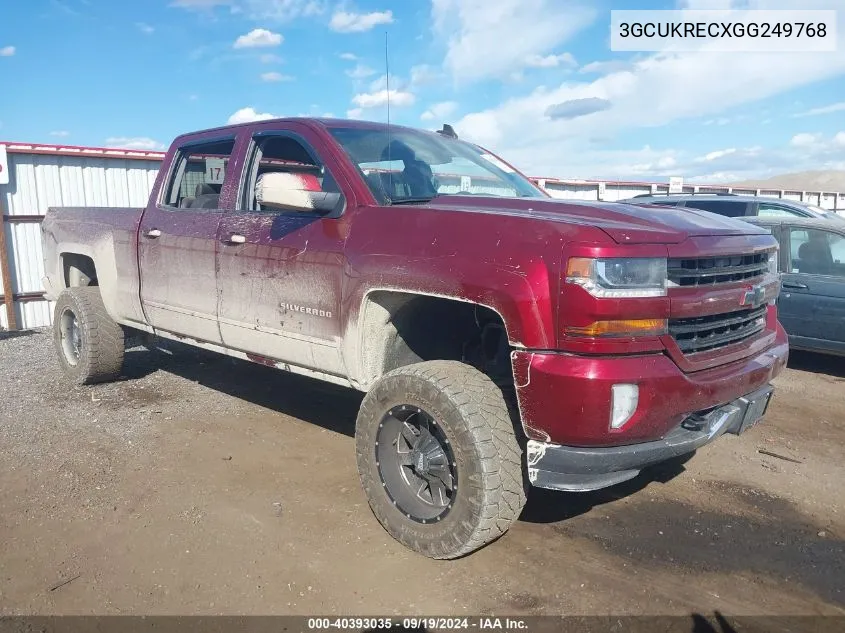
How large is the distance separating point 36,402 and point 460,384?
4.33 metres

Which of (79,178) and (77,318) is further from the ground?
(79,178)

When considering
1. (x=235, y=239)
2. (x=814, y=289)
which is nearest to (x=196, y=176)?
(x=235, y=239)

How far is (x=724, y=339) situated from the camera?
3043 millimetres

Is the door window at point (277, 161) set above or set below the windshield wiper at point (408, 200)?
above

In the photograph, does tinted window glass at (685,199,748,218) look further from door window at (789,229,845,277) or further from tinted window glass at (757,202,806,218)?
door window at (789,229,845,277)

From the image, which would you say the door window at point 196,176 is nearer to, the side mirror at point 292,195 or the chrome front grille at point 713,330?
the side mirror at point 292,195

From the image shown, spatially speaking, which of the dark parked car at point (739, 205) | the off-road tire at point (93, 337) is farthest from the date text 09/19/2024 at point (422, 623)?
the dark parked car at point (739, 205)

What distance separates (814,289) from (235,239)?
5558 mm

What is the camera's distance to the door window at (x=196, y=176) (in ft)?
15.8

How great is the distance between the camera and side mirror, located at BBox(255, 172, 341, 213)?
3.36m

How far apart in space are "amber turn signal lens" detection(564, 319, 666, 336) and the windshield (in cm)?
134

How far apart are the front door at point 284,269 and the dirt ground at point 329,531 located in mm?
860

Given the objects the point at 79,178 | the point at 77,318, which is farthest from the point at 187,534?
the point at 79,178

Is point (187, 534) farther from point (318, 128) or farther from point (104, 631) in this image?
point (318, 128)
